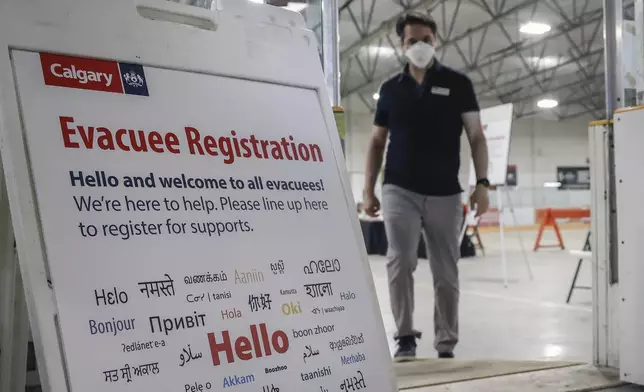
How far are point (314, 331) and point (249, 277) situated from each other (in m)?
0.15

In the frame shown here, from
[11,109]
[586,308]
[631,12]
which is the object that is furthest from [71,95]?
[586,308]

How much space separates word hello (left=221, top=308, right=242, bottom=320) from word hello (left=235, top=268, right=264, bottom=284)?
0.05 metres

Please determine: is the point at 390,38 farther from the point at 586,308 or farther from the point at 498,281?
the point at 586,308

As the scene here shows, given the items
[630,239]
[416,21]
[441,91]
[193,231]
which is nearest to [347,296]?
[193,231]

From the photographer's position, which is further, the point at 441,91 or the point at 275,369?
the point at 441,91

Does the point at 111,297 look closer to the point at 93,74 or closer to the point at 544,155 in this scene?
the point at 93,74

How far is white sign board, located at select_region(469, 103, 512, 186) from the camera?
4.82 m

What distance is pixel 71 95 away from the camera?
91 cm

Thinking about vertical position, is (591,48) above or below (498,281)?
above

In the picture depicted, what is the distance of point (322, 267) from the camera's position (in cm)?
109

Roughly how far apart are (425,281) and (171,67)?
4.46m

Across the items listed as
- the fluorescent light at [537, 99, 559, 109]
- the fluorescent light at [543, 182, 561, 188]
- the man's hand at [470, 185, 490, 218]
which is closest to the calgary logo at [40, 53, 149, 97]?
the man's hand at [470, 185, 490, 218]

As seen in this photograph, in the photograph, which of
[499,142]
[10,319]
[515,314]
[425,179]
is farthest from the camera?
[499,142]

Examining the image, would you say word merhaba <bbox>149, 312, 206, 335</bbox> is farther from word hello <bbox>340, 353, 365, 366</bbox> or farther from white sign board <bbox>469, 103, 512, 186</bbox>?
white sign board <bbox>469, 103, 512, 186</bbox>
